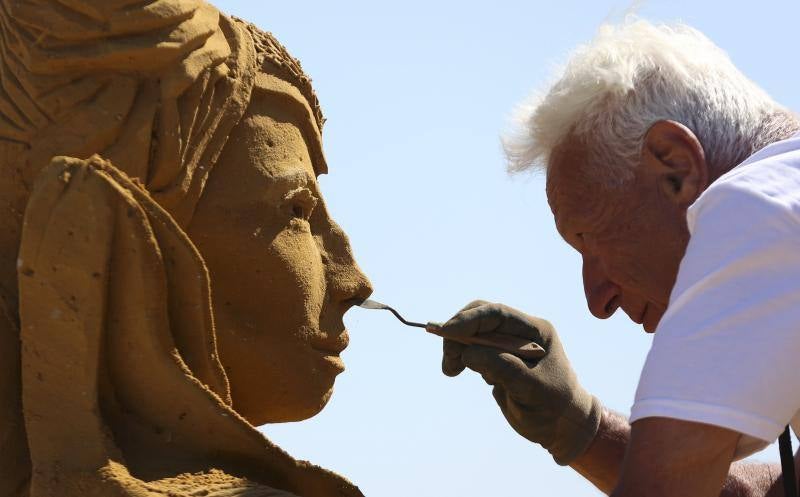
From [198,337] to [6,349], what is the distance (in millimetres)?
447

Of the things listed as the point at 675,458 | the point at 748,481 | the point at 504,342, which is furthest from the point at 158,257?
the point at 748,481


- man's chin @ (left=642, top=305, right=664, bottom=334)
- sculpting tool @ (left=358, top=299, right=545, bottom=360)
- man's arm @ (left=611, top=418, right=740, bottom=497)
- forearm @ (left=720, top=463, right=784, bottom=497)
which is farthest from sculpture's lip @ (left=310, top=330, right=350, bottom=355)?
forearm @ (left=720, top=463, right=784, bottom=497)

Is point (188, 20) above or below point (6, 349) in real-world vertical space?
above

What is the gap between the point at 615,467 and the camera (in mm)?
4199

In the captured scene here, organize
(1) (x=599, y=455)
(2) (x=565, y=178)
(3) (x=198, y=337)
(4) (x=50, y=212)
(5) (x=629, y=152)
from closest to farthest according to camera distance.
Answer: (4) (x=50, y=212) → (3) (x=198, y=337) → (5) (x=629, y=152) → (2) (x=565, y=178) → (1) (x=599, y=455)

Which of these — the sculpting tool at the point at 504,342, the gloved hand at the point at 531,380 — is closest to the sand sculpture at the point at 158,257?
the sculpting tool at the point at 504,342

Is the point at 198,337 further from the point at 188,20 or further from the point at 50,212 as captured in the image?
the point at 188,20

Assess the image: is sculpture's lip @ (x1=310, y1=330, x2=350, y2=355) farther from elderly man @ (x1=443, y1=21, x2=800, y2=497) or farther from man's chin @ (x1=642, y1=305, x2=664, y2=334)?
man's chin @ (x1=642, y1=305, x2=664, y2=334)

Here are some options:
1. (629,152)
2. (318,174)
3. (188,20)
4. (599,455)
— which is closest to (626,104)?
(629,152)

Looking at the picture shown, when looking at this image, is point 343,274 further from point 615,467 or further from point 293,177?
point 615,467

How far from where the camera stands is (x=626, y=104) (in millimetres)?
3277

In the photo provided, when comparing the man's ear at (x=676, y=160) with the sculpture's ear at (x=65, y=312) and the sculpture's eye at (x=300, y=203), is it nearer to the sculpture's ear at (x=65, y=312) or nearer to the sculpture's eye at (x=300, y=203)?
the sculpture's eye at (x=300, y=203)

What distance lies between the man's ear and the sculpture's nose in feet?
2.66

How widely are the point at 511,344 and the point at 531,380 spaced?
125 millimetres
